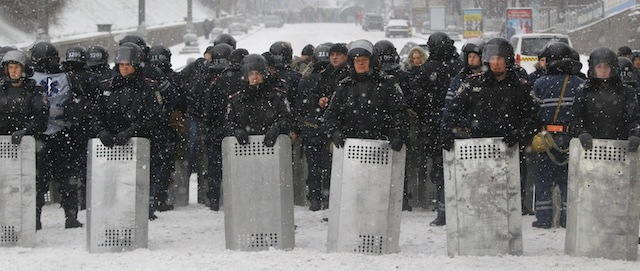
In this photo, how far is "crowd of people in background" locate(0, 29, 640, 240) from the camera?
887 centimetres

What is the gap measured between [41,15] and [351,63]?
27.1 m

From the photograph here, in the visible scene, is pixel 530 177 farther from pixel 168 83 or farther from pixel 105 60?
pixel 105 60

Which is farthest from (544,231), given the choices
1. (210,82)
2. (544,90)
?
(210,82)

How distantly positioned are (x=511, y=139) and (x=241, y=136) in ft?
6.94

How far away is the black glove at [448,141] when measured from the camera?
8258mm

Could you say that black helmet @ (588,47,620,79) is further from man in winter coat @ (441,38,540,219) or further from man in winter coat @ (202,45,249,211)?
man in winter coat @ (202,45,249,211)

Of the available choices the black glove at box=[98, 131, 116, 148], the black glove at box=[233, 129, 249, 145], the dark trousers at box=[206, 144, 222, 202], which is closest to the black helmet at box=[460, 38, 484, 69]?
the black glove at box=[233, 129, 249, 145]

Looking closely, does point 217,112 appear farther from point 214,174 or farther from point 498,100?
point 498,100

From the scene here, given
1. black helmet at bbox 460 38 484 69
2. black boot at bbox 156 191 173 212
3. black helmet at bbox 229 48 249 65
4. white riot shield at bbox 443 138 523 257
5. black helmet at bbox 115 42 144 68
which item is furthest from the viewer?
black boot at bbox 156 191 173 212

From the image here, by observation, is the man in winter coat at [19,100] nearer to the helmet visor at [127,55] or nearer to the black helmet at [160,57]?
the helmet visor at [127,55]

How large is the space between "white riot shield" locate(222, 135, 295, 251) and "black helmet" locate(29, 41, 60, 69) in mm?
2887

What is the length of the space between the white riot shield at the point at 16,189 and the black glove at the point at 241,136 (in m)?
1.86

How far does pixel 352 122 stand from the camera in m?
9.32

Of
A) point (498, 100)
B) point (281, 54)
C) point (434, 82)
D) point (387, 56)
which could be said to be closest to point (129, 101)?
point (281, 54)
